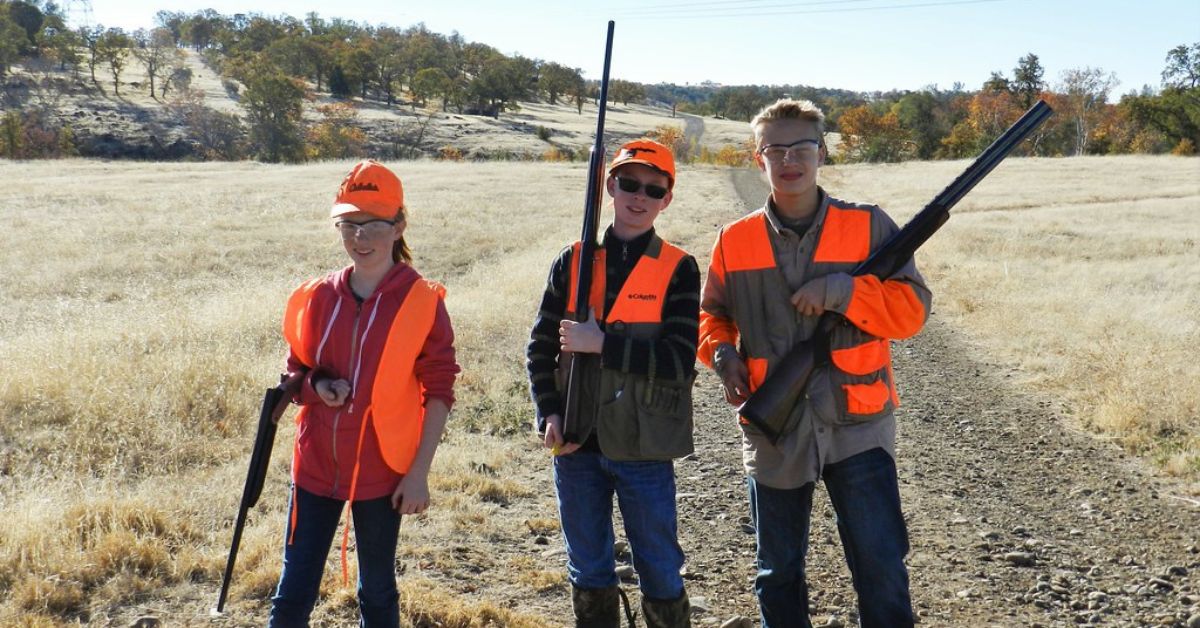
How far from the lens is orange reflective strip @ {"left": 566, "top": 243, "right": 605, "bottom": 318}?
11.3 ft

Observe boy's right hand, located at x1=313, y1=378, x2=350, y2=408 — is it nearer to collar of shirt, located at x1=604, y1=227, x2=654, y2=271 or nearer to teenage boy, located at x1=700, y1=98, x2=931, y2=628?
collar of shirt, located at x1=604, y1=227, x2=654, y2=271

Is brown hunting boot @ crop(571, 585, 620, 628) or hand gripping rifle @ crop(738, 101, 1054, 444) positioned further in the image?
brown hunting boot @ crop(571, 585, 620, 628)

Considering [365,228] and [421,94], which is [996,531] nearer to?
[365,228]

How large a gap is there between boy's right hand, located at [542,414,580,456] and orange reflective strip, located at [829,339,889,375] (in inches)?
36.1

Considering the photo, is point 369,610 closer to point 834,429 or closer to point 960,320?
point 834,429

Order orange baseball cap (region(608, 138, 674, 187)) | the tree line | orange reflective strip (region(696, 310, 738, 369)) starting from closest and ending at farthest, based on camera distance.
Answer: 1. orange baseball cap (region(608, 138, 674, 187))
2. orange reflective strip (region(696, 310, 738, 369))
3. the tree line

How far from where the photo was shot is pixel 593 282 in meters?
3.46

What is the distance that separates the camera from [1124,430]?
7.17m

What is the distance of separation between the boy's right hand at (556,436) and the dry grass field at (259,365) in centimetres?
115

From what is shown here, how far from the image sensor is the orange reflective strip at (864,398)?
3227 mm

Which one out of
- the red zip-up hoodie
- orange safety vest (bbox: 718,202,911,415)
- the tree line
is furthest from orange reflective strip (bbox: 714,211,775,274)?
the tree line

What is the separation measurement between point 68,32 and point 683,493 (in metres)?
94.4

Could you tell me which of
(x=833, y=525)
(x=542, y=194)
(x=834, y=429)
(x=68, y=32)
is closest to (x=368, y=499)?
(x=834, y=429)

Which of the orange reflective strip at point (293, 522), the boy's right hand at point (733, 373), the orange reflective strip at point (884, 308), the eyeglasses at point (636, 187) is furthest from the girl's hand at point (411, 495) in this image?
the orange reflective strip at point (884, 308)
